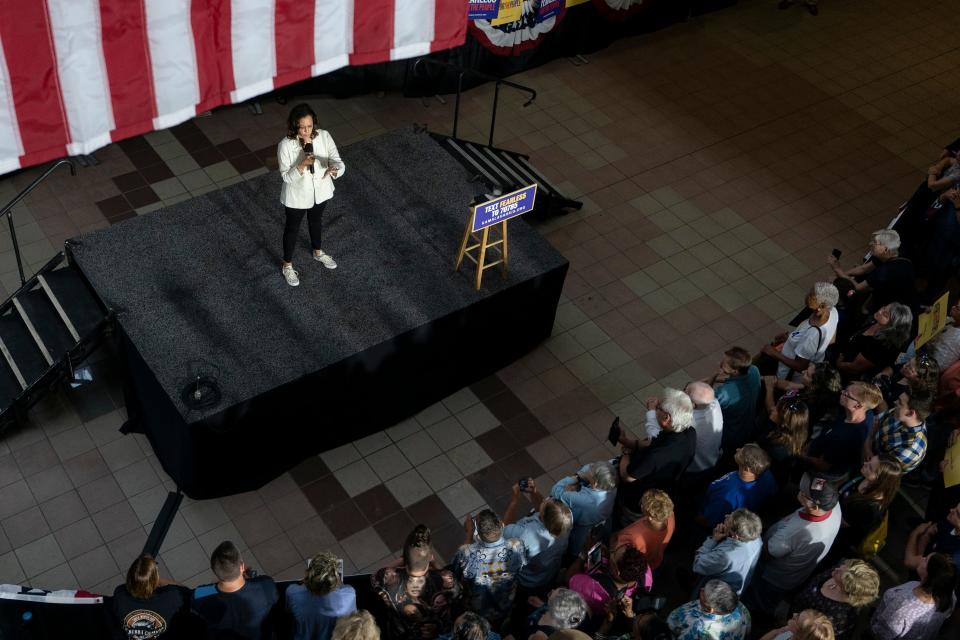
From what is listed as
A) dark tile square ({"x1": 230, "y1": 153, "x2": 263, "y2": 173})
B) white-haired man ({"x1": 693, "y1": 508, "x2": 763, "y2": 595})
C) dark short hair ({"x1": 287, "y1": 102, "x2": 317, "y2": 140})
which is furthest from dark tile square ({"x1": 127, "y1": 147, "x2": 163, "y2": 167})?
white-haired man ({"x1": 693, "y1": 508, "x2": 763, "y2": 595})

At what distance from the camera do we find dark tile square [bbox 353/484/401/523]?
7.70m

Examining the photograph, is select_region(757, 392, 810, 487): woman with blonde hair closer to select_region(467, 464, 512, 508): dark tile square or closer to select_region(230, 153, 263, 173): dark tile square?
select_region(467, 464, 512, 508): dark tile square

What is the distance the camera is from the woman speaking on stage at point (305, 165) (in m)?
7.07

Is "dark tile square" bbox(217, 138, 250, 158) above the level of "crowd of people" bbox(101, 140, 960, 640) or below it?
below

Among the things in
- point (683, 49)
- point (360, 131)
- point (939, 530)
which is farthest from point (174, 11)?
point (683, 49)

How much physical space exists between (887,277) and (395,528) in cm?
435

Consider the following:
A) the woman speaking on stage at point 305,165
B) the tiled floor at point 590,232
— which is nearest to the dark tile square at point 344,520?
the tiled floor at point 590,232

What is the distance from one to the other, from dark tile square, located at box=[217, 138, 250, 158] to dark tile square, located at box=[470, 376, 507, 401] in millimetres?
3936

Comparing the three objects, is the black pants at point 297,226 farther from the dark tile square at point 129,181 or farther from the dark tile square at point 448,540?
the dark tile square at point 129,181

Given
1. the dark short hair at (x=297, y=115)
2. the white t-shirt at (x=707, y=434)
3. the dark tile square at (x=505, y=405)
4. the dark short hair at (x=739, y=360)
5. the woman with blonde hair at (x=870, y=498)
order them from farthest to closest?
the dark tile square at (x=505, y=405) < the dark short hair at (x=297, y=115) < the dark short hair at (x=739, y=360) < the white t-shirt at (x=707, y=434) < the woman with blonde hair at (x=870, y=498)

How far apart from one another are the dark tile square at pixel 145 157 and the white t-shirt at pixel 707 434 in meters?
6.61

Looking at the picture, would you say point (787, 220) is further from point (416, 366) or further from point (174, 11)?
point (174, 11)

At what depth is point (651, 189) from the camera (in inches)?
433

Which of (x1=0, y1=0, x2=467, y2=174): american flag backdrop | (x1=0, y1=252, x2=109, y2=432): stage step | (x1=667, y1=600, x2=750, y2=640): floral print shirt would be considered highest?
(x1=0, y1=0, x2=467, y2=174): american flag backdrop
